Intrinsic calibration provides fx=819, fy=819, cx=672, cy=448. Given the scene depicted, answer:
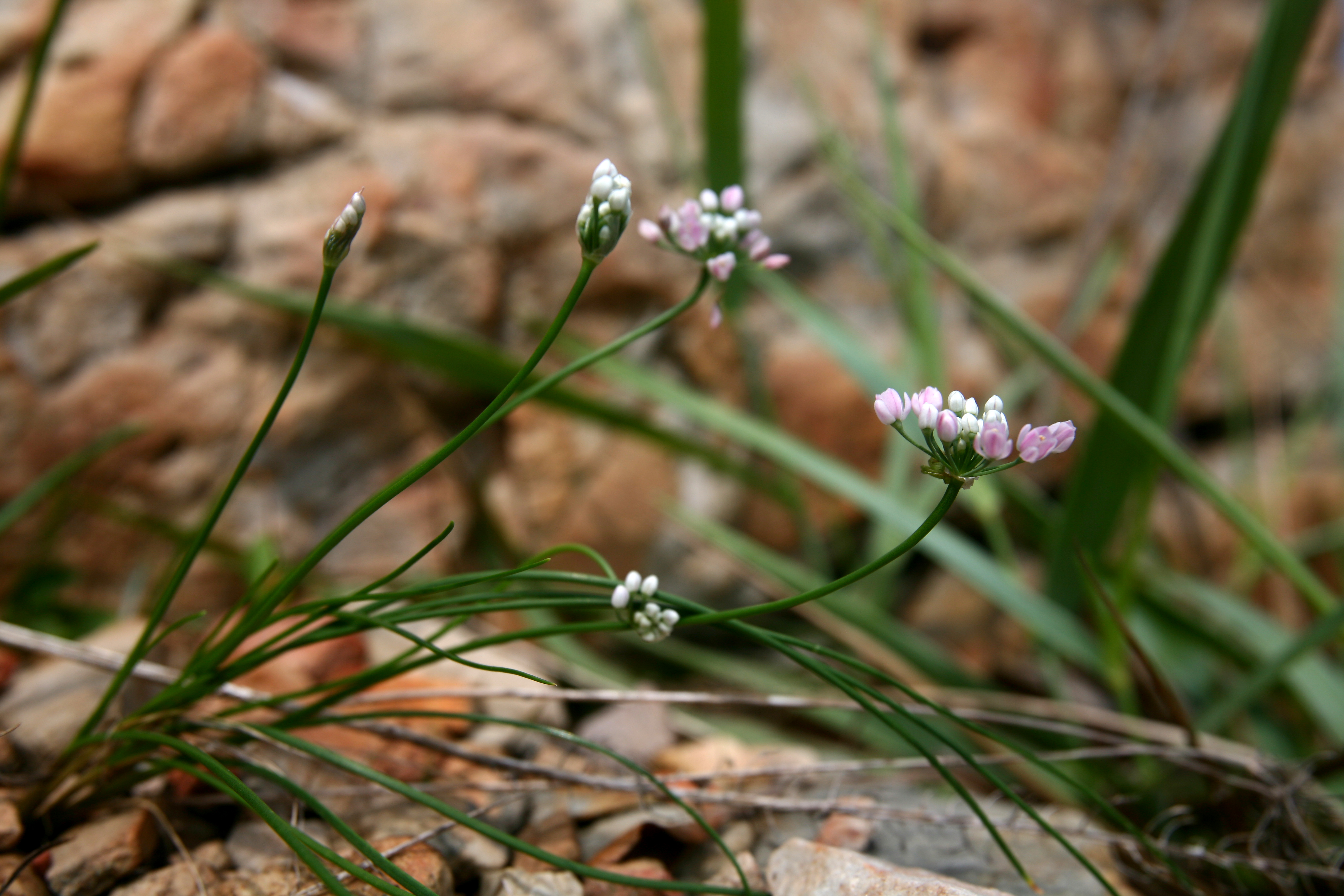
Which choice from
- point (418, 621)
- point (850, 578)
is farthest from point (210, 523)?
point (850, 578)

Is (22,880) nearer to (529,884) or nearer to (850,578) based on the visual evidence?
(529,884)

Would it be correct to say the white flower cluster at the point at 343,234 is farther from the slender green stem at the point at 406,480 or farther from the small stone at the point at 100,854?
the small stone at the point at 100,854

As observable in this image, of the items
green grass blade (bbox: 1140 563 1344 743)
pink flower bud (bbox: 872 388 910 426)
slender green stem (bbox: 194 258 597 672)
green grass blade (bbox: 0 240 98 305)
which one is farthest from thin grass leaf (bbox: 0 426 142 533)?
green grass blade (bbox: 1140 563 1344 743)

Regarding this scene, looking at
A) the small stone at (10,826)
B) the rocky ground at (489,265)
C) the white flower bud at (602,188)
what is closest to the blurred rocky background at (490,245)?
the rocky ground at (489,265)

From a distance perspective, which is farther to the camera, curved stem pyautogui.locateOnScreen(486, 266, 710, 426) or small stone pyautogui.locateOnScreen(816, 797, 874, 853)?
small stone pyautogui.locateOnScreen(816, 797, 874, 853)

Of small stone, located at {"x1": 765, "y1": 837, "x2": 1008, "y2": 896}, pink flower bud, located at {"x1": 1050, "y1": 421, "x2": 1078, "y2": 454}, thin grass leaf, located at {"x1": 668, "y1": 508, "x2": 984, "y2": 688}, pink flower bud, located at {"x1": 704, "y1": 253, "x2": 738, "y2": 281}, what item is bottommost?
small stone, located at {"x1": 765, "y1": 837, "x2": 1008, "y2": 896}

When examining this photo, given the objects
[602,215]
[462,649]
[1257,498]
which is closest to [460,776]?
[462,649]

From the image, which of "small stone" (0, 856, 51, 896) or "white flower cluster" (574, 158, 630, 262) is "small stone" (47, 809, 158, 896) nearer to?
"small stone" (0, 856, 51, 896)
